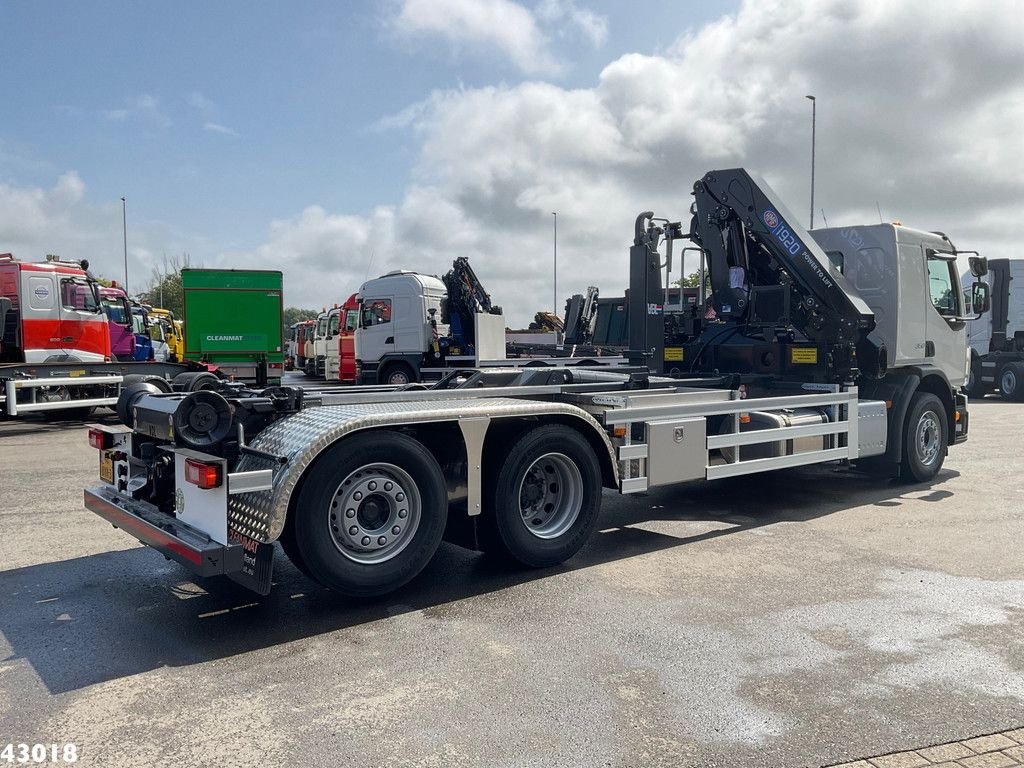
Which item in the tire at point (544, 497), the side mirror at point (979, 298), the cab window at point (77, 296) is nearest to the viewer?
the tire at point (544, 497)

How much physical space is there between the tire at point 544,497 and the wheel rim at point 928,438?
519 centimetres

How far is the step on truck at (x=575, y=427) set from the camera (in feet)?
15.5

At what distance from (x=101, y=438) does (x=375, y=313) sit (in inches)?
611

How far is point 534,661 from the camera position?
4.22 meters

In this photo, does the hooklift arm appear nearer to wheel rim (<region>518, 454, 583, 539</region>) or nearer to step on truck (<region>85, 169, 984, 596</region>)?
step on truck (<region>85, 169, 984, 596</region>)

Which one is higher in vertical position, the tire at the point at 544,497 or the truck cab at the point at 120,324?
the truck cab at the point at 120,324

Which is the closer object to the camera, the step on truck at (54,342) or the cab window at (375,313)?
the step on truck at (54,342)

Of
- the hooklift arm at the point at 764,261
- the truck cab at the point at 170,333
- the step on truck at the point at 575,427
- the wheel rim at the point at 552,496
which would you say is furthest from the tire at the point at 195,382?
the truck cab at the point at 170,333

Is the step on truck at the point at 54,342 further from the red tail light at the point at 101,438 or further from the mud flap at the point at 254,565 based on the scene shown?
the mud flap at the point at 254,565

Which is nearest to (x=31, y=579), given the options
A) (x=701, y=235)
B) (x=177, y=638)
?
(x=177, y=638)

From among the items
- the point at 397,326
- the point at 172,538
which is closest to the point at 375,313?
the point at 397,326

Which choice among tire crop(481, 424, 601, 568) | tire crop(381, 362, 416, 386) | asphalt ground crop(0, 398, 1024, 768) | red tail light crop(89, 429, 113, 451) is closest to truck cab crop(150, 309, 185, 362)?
tire crop(381, 362, 416, 386)

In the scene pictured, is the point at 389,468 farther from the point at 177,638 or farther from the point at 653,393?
the point at 653,393

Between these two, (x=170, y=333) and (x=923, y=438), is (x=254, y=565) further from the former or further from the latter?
(x=170, y=333)
